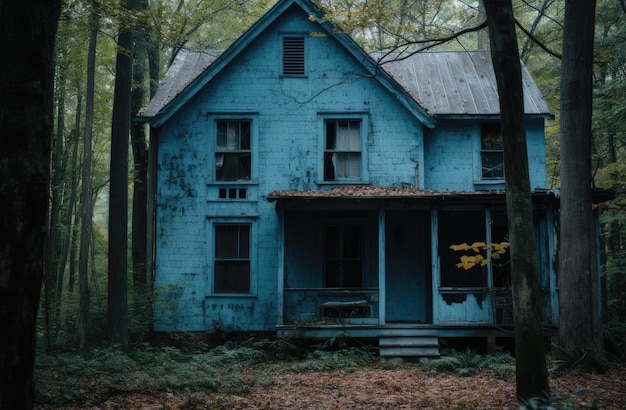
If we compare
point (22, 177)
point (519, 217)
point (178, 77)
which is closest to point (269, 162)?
point (178, 77)

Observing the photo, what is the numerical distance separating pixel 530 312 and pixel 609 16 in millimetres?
17575

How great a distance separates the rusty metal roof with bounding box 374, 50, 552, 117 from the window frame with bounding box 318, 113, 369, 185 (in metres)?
1.75

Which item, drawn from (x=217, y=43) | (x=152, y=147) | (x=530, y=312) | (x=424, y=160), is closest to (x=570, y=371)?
(x=530, y=312)

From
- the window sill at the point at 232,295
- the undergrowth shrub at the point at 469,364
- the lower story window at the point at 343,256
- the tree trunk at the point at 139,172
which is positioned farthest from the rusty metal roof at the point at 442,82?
the undergrowth shrub at the point at 469,364

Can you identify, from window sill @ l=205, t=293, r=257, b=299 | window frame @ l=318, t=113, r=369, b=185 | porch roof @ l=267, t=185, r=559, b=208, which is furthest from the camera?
window frame @ l=318, t=113, r=369, b=185

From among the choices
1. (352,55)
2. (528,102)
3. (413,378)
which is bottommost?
(413,378)

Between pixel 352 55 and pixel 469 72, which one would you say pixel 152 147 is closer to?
pixel 352 55

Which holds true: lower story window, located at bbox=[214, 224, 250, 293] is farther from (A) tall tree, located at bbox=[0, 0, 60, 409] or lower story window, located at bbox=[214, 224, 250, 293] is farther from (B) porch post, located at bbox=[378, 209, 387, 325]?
(A) tall tree, located at bbox=[0, 0, 60, 409]

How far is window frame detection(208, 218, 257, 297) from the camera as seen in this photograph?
53.7 ft

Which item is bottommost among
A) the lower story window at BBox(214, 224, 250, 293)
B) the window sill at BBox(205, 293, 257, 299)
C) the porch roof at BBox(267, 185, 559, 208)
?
the window sill at BBox(205, 293, 257, 299)

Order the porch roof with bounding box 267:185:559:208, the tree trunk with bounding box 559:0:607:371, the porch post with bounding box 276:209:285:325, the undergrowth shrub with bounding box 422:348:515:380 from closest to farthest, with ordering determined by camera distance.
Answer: the tree trunk with bounding box 559:0:607:371
the undergrowth shrub with bounding box 422:348:515:380
the porch roof with bounding box 267:185:559:208
the porch post with bounding box 276:209:285:325

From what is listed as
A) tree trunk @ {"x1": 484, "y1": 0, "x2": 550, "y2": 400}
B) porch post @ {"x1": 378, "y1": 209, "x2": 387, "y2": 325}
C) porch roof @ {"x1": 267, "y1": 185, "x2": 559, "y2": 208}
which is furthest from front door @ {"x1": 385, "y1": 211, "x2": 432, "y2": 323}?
tree trunk @ {"x1": 484, "y1": 0, "x2": 550, "y2": 400}

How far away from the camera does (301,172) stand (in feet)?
54.9

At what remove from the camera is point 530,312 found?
24.3ft
